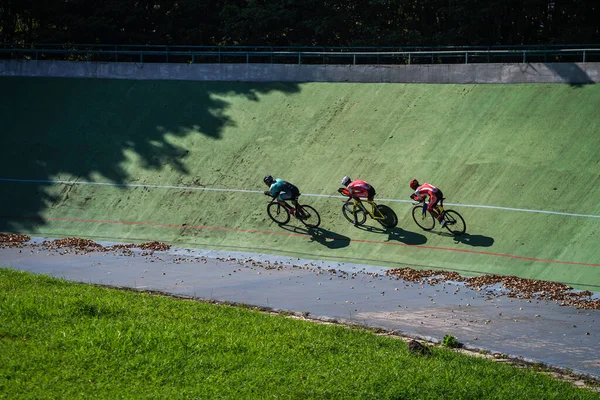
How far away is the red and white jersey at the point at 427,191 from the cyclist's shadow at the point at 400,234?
102 cm

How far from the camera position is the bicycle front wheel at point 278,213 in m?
22.6

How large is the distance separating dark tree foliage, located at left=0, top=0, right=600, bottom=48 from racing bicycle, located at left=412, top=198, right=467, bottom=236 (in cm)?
1650

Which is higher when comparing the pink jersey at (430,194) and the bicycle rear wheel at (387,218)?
the pink jersey at (430,194)

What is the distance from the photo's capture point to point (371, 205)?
21.5 metres

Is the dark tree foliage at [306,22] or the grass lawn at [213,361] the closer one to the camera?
the grass lawn at [213,361]

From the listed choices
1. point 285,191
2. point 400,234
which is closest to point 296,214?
point 285,191

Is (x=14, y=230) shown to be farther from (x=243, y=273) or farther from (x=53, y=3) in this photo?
(x=53, y=3)

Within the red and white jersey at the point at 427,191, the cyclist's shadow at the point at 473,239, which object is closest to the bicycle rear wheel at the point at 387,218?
the red and white jersey at the point at 427,191

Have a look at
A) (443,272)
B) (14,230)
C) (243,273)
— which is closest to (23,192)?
(14,230)

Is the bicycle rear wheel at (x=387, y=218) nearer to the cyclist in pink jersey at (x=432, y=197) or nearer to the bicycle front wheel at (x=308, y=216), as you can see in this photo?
the cyclist in pink jersey at (x=432, y=197)

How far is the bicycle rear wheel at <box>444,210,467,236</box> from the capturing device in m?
20.3

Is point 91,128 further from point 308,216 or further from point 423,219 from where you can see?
point 423,219

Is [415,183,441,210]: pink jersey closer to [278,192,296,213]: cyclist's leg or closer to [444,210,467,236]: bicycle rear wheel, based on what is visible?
[444,210,467,236]: bicycle rear wheel

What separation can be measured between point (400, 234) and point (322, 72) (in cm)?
1010
